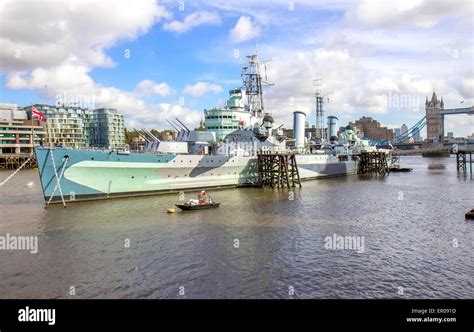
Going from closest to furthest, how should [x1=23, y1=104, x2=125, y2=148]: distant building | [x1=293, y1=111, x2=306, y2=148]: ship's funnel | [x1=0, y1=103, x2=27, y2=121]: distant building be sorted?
[x1=293, y1=111, x2=306, y2=148]: ship's funnel, [x1=0, y1=103, x2=27, y2=121]: distant building, [x1=23, y1=104, x2=125, y2=148]: distant building

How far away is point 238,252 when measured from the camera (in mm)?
18797

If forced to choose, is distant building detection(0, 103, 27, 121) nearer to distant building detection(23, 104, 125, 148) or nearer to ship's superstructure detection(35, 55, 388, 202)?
distant building detection(23, 104, 125, 148)

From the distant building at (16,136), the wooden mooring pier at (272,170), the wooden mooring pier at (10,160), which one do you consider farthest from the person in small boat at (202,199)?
the distant building at (16,136)

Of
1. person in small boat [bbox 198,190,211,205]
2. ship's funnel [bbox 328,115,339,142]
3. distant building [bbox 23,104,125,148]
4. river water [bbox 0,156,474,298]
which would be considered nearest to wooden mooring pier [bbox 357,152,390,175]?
ship's funnel [bbox 328,115,339,142]

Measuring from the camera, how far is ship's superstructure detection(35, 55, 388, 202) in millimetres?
32406

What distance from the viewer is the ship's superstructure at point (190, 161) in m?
32.4

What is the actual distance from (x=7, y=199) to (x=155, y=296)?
31659 millimetres

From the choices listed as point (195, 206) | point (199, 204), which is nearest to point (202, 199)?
point (199, 204)

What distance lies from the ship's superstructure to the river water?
111 inches

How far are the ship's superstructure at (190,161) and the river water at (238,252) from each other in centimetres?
283

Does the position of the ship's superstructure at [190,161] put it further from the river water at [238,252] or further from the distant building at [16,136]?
the distant building at [16,136]

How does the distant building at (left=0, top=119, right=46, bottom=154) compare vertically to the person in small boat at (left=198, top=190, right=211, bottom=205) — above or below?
above

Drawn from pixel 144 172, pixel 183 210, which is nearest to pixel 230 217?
pixel 183 210

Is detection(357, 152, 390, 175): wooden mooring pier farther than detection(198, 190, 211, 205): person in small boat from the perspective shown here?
Yes
